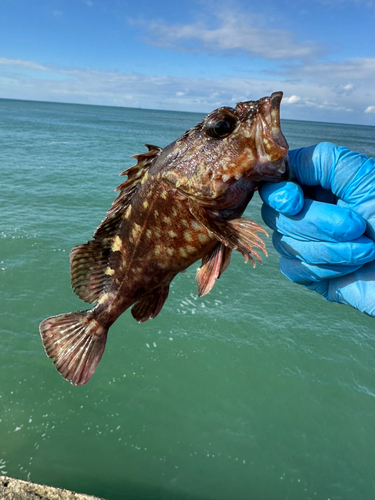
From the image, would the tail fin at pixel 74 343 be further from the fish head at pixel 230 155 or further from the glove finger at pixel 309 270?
the glove finger at pixel 309 270

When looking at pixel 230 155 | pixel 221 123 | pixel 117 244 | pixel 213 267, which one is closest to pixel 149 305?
pixel 117 244

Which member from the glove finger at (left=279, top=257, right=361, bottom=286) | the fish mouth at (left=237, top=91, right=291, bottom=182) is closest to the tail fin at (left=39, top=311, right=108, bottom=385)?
the glove finger at (left=279, top=257, right=361, bottom=286)

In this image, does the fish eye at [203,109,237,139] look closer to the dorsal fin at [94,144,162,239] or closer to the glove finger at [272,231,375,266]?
the dorsal fin at [94,144,162,239]

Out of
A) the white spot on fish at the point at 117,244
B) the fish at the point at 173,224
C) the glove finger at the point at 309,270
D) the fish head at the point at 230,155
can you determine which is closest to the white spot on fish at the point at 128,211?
the fish at the point at 173,224

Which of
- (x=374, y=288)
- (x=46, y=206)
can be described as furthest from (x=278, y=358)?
(x=46, y=206)

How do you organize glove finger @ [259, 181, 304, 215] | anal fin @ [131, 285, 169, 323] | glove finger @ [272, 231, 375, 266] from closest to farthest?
1. glove finger @ [259, 181, 304, 215]
2. glove finger @ [272, 231, 375, 266]
3. anal fin @ [131, 285, 169, 323]

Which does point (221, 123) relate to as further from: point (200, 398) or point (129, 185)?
point (200, 398)
